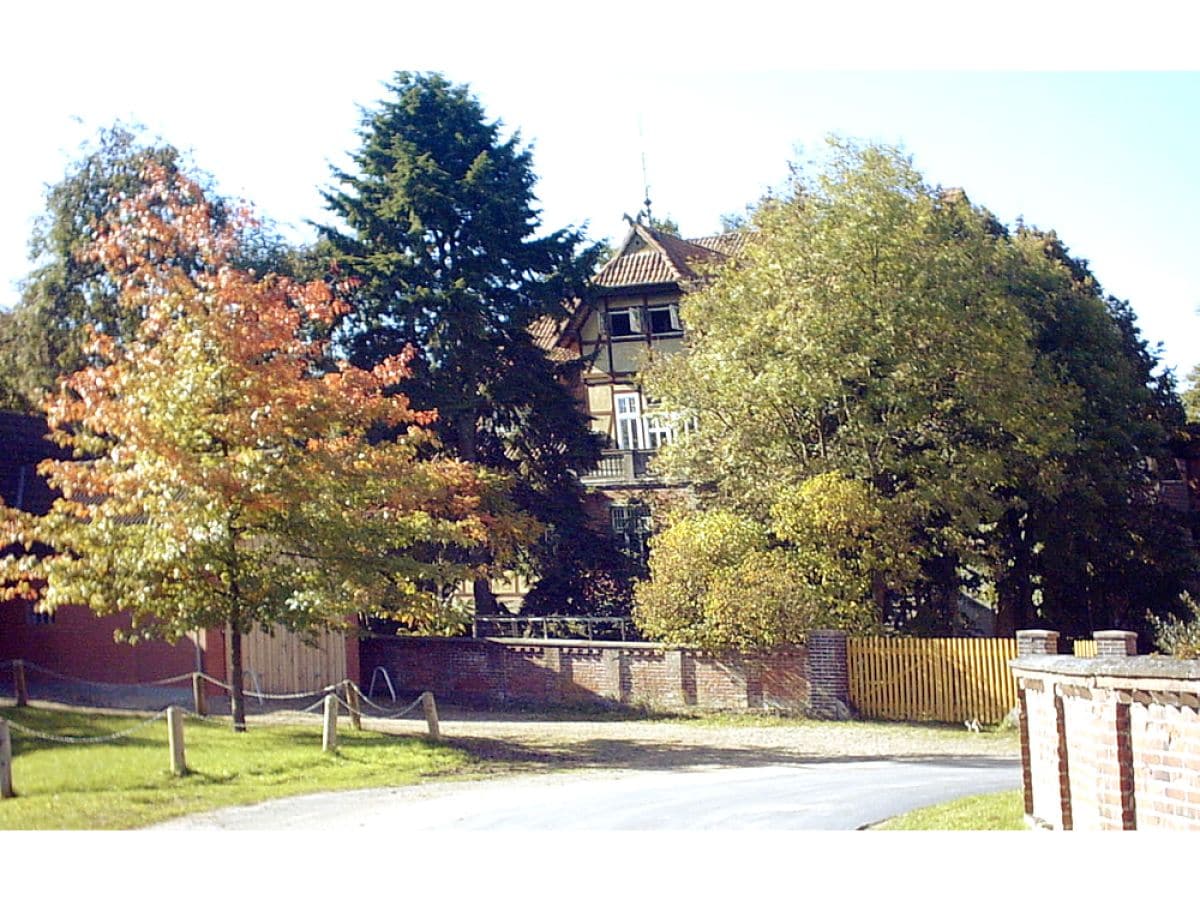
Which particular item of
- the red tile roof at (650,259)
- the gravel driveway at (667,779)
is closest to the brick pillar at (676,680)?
the gravel driveway at (667,779)

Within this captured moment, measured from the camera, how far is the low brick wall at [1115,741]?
25.2 feet

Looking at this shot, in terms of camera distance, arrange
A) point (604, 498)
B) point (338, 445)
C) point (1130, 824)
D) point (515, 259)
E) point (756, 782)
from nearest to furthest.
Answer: point (1130, 824) → point (756, 782) → point (338, 445) → point (515, 259) → point (604, 498)

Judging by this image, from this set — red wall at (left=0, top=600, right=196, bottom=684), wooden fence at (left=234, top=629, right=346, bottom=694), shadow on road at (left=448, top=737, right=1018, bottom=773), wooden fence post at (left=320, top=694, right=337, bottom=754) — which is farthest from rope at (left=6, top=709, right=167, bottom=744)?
wooden fence at (left=234, top=629, right=346, bottom=694)

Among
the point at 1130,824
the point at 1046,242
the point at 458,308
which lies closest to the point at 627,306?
the point at 458,308

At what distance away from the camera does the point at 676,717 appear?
22125 mm

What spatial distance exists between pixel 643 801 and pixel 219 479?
544cm

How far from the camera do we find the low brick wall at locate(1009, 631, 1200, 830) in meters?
7.68

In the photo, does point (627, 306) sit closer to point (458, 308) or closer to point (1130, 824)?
point (458, 308)

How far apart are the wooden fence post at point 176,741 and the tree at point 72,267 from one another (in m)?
12.0

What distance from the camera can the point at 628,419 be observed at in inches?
1303

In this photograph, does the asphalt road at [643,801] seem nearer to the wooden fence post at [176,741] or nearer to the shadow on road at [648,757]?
the shadow on road at [648,757]

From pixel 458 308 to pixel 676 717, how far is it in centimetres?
867

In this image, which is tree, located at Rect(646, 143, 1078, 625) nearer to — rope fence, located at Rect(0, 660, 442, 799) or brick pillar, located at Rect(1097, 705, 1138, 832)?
rope fence, located at Rect(0, 660, 442, 799)

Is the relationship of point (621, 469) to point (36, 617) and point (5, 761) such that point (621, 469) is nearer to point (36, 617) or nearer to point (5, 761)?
point (36, 617)
